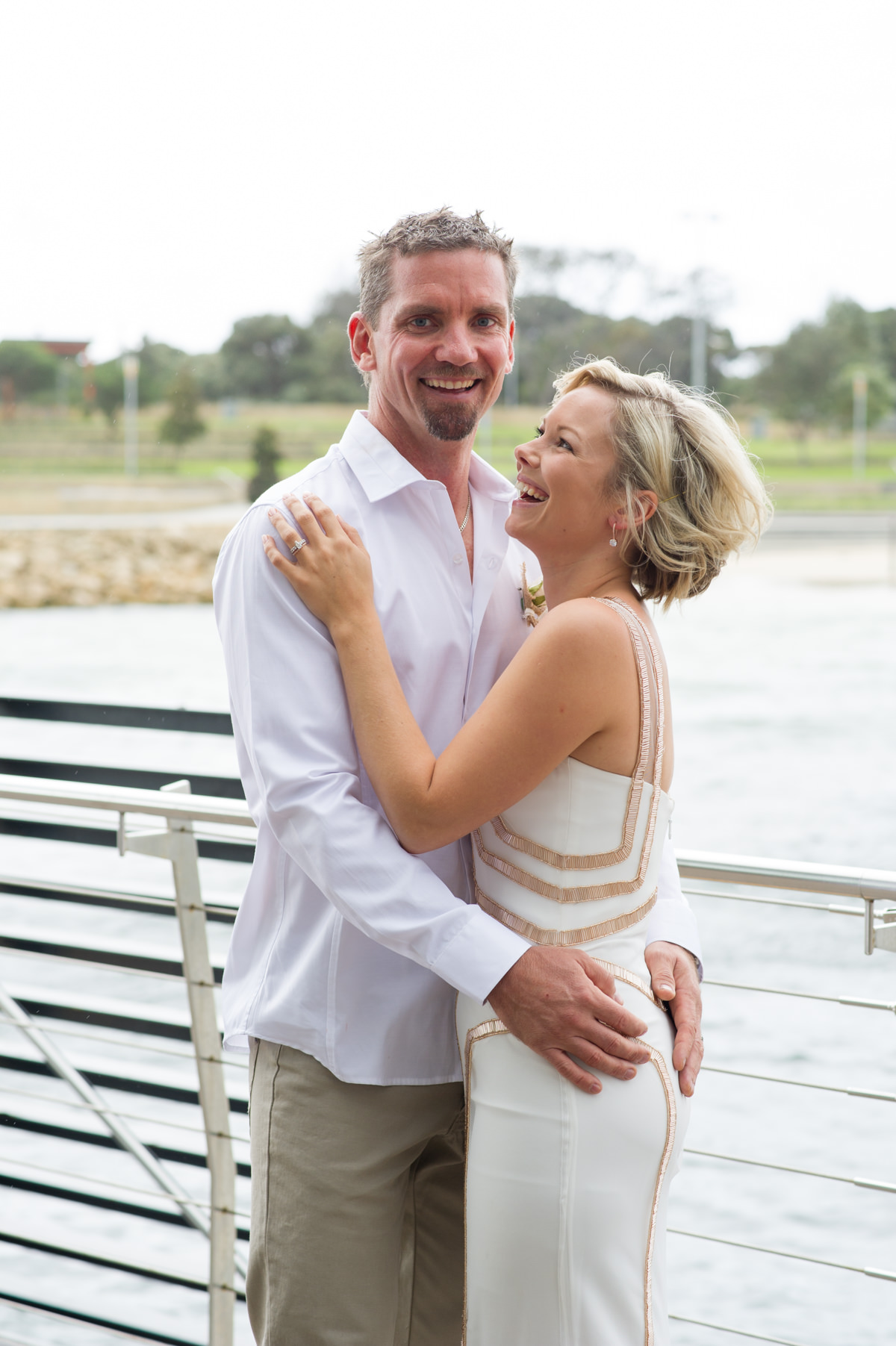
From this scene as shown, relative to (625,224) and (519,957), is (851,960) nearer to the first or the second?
(519,957)

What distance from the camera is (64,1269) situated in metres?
4.42

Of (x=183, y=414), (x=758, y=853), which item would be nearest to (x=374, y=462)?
(x=758, y=853)

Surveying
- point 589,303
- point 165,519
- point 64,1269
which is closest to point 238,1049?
point 64,1269

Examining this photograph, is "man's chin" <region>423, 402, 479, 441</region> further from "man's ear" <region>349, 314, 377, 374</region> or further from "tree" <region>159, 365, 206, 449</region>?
"tree" <region>159, 365, 206, 449</region>

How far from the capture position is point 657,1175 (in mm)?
1244

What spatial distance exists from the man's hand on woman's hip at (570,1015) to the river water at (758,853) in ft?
2.42

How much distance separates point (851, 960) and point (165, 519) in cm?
1425

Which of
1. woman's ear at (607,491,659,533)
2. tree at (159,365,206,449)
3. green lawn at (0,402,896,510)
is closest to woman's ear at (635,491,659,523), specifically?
woman's ear at (607,491,659,533)

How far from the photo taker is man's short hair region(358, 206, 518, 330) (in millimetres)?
1445

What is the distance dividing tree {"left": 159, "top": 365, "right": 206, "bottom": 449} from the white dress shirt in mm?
19115

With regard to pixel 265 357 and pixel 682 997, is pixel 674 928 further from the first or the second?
pixel 265 357

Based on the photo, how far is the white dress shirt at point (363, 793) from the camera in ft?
4.17

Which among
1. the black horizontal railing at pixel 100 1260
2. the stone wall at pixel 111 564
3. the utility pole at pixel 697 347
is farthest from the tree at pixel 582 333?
the black horizontal railing at pixel 100 1260

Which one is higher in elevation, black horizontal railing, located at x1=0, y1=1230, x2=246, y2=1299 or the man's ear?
the man's ear
